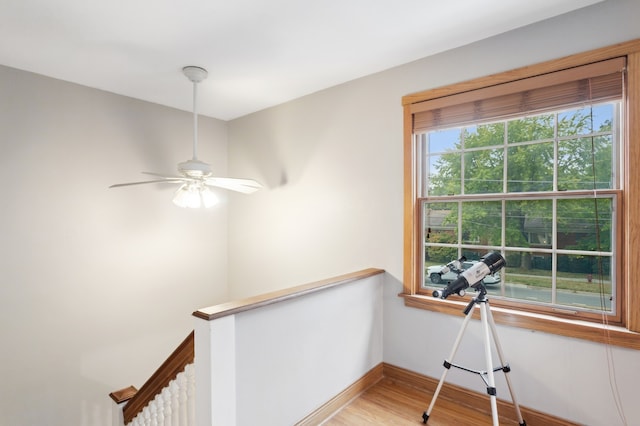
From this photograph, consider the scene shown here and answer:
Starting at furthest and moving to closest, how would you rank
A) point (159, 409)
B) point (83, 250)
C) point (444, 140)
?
point (83, 250)
point (444, 140)
point (159, 409)

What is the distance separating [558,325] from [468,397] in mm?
798

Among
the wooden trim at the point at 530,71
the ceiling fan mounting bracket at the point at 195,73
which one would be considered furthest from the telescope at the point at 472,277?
the ceiling fan mounting bracket at the point at 195,73

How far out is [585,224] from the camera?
77.2 inches

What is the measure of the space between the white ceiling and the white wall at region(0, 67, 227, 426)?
43 centimetres

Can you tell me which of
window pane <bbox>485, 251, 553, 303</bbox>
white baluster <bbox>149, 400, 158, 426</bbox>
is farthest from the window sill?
white baluster <bbox>149, 400, 158, 426</bbox>

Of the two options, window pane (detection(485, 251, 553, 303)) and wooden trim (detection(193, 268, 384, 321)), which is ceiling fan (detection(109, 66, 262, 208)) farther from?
window pane (detection(485, 251, 553, 303))

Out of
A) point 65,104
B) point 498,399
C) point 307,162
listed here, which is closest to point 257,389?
point 498,399

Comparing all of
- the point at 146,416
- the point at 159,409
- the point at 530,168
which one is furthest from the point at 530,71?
the point at 146,416

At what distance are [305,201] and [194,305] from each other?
72.1 inches

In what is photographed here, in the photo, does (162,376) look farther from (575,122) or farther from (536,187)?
(575,122)

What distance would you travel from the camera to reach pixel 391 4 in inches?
74.0

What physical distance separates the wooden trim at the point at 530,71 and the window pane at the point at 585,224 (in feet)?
2.65

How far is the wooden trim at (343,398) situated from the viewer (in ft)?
6.75

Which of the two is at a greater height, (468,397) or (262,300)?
(262,300)
